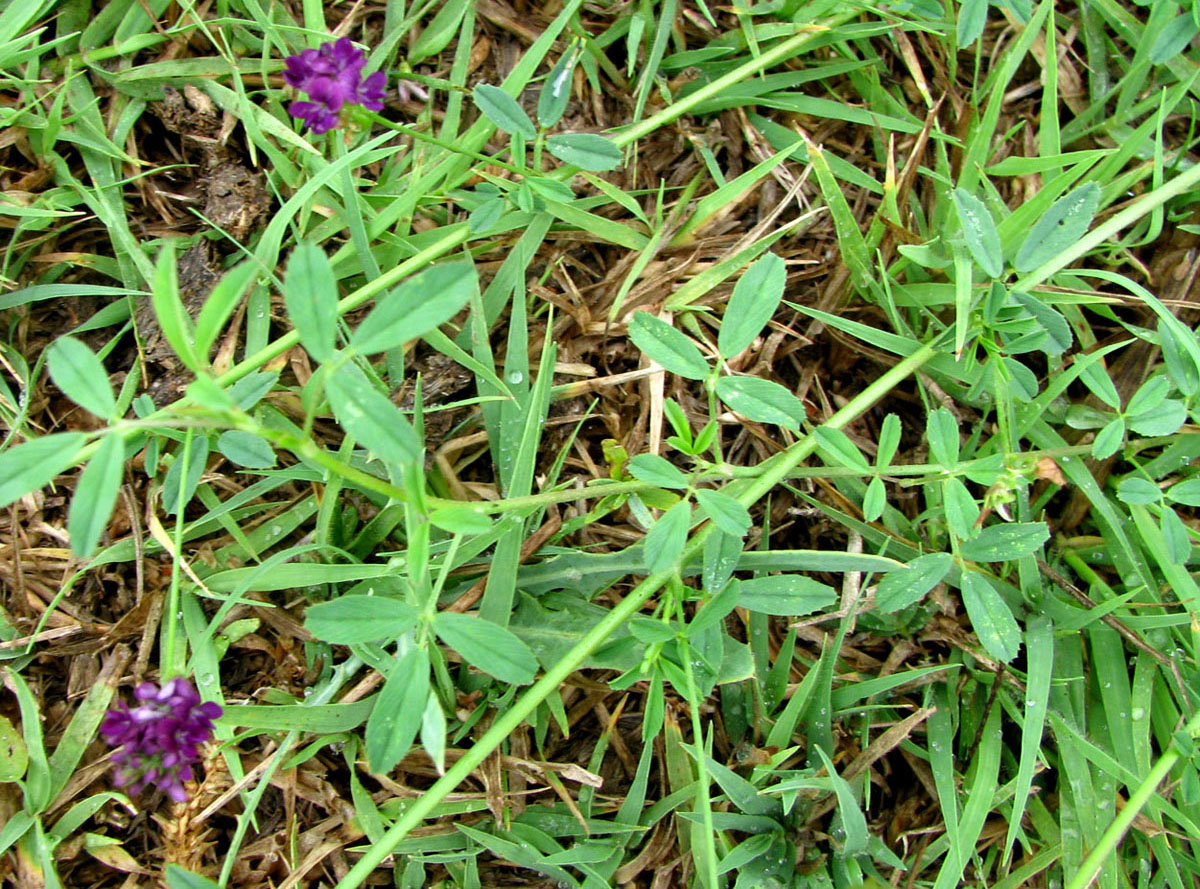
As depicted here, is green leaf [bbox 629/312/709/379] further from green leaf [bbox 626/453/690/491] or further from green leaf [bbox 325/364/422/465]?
green leaf [bbox 325/364/422/465]

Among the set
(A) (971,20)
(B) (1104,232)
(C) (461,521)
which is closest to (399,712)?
(C) (461,521)

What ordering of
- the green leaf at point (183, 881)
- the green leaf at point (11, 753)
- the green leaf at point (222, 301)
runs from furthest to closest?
1. the green leaf at point (11, 753)
2. the green leaf at point (183, 881)
3. the green leaf at point (222, 301)

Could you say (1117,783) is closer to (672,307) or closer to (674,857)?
(674,857)

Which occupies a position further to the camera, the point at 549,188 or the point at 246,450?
the point at 549,188

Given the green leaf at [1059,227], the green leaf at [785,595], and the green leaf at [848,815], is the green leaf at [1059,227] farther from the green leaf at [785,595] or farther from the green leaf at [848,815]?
the green leaf at [848,815]

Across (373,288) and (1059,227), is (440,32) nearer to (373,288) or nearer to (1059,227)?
(373,288)

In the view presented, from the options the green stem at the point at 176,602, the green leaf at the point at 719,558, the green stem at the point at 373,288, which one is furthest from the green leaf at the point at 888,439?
the green stem at the point at 176,602
